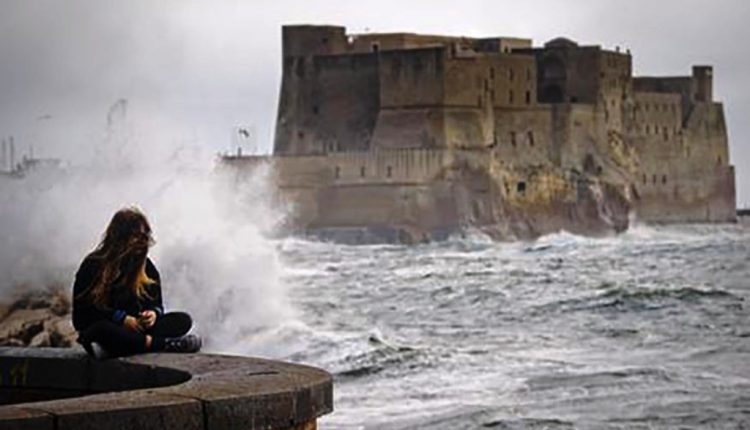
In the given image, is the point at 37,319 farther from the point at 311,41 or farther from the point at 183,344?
the point at 311,41

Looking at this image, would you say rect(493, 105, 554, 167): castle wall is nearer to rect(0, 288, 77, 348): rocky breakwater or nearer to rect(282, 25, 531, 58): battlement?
rect(282, 25, 531, 58): battlement

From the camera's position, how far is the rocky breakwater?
14.4m

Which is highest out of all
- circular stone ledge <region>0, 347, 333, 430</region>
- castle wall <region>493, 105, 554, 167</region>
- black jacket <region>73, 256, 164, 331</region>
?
castle wall <region>493, 105, 554, 167</region>

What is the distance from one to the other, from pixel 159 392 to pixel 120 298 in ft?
3.31

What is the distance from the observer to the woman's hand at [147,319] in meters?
5.50

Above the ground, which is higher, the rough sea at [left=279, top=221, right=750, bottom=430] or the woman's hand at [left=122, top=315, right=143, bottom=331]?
the woman's hand at [left=122, top=315, right=143, bottom=331]

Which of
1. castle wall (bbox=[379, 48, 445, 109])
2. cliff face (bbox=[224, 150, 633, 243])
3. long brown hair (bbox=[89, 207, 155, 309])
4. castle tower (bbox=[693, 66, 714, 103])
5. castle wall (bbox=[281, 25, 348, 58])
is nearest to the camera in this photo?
long brown hair (bbox=[89, 207, 155, 309])

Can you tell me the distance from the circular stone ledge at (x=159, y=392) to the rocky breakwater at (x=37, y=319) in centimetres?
793

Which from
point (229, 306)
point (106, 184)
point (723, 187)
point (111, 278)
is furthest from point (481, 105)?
point (111, 278)

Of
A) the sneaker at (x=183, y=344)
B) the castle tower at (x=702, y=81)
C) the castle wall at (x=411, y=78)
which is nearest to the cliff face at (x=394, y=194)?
the castle wall at (x=411, y=78)

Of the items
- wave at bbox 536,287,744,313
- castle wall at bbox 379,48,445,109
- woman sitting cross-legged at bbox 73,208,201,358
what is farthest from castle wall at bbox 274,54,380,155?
woman sitting cross-legged at bbox 73,208,201,358

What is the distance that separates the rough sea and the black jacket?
614 cm

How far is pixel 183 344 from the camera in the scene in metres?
5.64

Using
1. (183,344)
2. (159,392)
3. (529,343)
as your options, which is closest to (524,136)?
(529,343)
